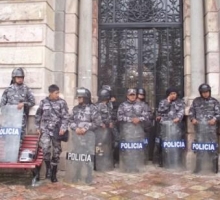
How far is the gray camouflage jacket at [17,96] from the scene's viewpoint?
6.62 metres

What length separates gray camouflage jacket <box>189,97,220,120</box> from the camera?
266 inches

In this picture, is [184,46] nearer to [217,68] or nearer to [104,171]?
[217,68]

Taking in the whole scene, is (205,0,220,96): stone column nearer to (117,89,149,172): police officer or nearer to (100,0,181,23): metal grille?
(100,0,181,23): metal grille

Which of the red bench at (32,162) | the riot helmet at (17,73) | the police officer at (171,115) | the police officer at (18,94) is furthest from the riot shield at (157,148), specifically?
the riot helmet at (17,73)

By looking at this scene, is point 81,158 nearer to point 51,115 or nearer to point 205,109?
point 51,115

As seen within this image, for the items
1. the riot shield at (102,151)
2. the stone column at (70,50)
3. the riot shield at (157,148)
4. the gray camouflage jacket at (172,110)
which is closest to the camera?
the riot shield at (102,151)

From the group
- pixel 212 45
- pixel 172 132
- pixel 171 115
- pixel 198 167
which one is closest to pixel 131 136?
pixel 172 132

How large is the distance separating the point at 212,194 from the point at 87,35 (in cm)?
463

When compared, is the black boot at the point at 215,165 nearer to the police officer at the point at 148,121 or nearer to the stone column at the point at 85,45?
the police officer at the point at 148,121

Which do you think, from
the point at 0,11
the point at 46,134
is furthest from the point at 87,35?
the point at 46,134

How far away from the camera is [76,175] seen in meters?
5.86

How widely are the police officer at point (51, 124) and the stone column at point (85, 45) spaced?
1.75 meters

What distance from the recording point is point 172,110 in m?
7.24

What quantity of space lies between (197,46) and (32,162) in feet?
14.9
